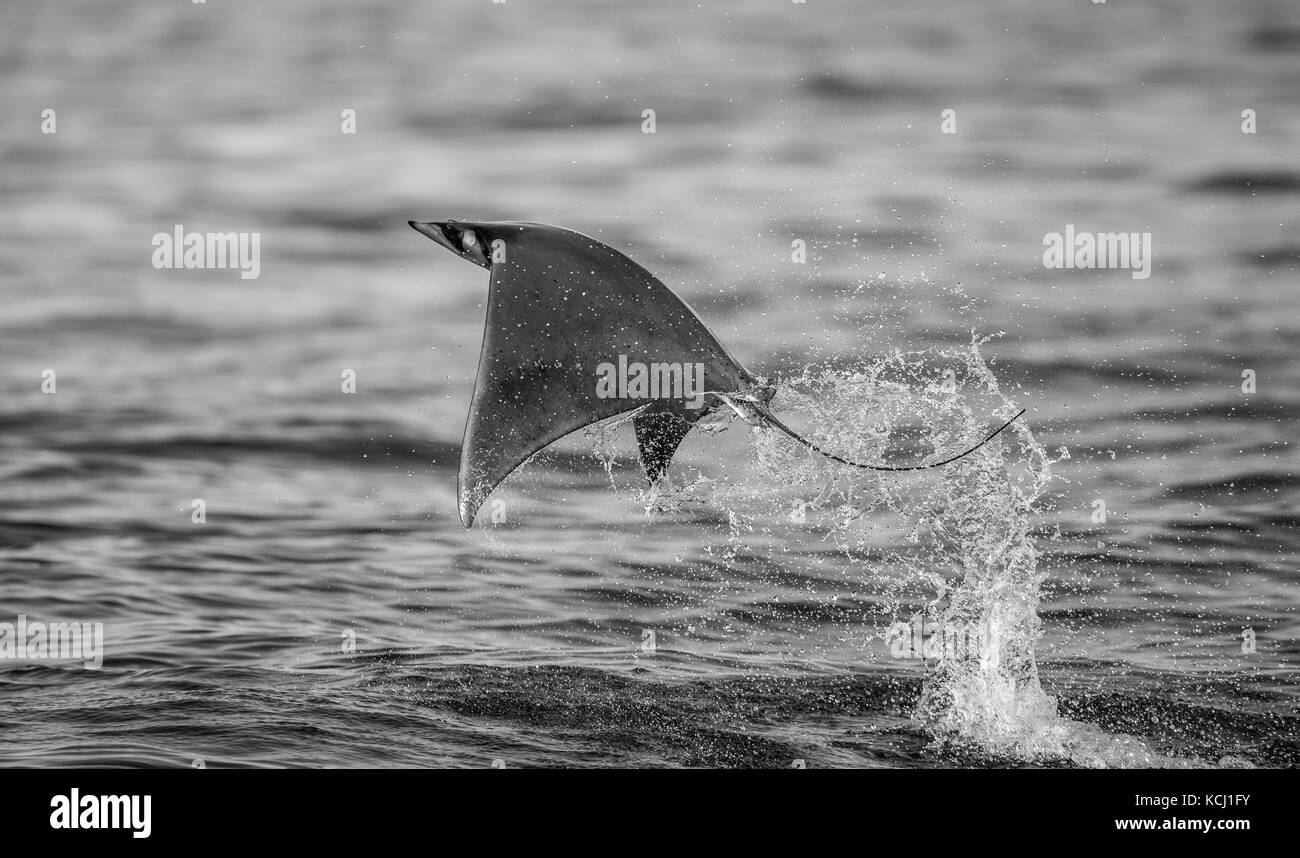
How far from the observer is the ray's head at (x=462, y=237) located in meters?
6.69

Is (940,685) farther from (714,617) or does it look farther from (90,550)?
(90,550)

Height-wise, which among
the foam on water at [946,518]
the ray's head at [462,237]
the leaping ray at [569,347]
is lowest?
the foam on water at [946,518]

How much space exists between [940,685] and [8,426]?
903 centimetres

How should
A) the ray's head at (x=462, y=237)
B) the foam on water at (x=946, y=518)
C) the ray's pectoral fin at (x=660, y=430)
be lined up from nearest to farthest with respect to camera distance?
the ray's head at (x=462, y=237) < the ray's pectoral fin at (x=660, y=430) < the foam on water at (x=946, y=518)

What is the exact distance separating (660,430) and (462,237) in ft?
Answer: 4.65

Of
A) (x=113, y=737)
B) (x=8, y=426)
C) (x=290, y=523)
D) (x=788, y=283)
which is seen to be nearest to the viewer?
(x=113, y=737)

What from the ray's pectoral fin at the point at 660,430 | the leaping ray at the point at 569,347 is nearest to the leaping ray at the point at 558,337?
the leaping ray at the point at 569,347

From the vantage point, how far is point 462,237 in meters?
6.74

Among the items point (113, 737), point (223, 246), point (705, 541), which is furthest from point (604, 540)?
point (223, 246)

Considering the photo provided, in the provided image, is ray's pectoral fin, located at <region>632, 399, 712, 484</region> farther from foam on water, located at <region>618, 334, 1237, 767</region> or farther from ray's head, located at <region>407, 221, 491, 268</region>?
ray's head, located at <region>407, 221, 491, 268</region>

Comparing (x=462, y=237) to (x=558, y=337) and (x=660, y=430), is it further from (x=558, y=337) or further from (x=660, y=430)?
(x=660, y=430)

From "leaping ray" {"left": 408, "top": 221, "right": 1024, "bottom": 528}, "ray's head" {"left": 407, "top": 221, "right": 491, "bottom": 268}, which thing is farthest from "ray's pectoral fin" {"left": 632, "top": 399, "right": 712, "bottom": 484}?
"ray's head" {"left": 407, "top": 221, "right": 491, "bottom": 268}

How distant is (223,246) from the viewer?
665 inches

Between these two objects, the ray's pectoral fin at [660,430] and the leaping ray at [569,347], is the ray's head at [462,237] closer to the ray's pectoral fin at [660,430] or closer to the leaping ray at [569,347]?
the leaping ray at [569,347]
